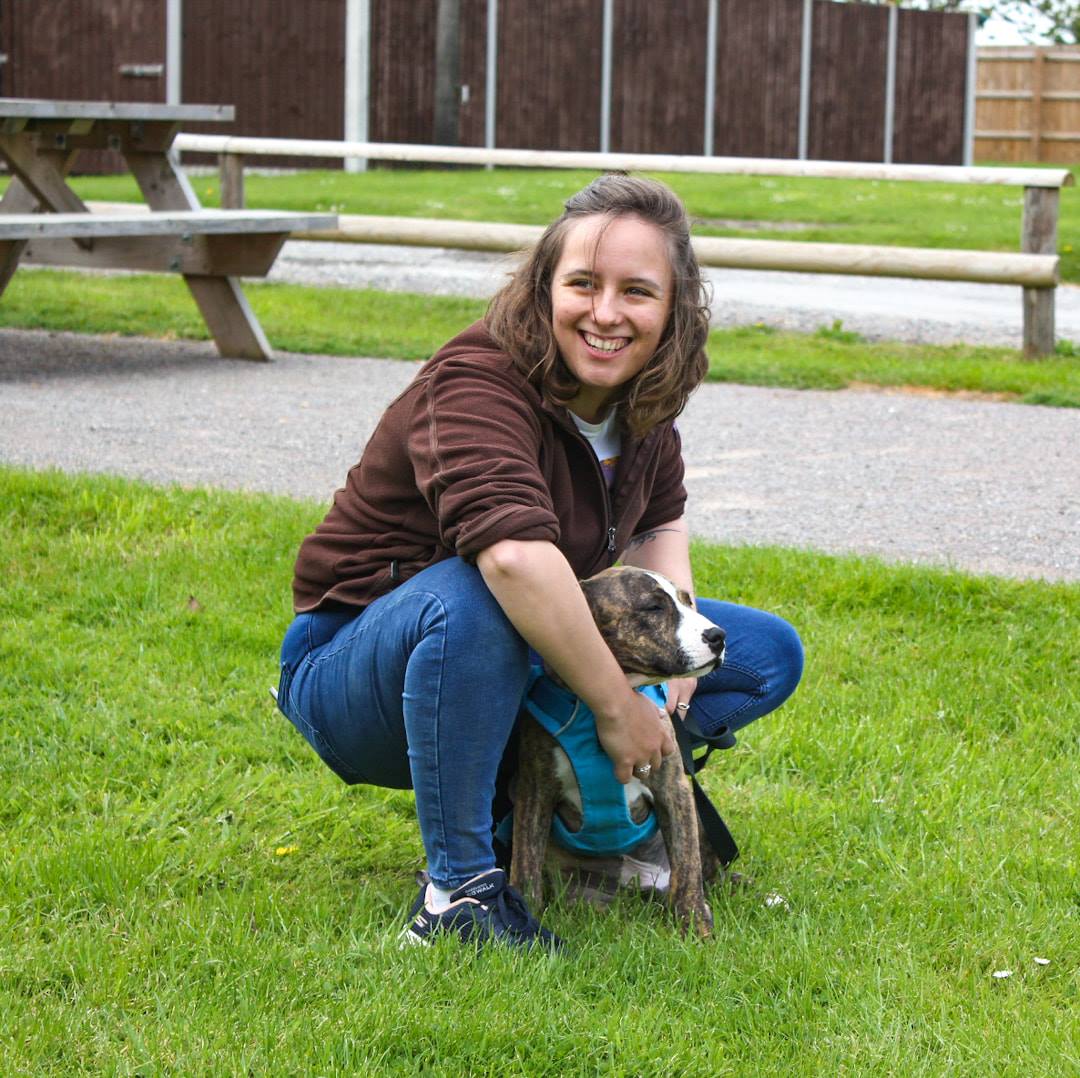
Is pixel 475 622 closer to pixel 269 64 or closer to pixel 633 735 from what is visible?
pixel 633 735

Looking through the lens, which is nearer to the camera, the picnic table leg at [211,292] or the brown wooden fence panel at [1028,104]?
the picnic table leg at [211,292]

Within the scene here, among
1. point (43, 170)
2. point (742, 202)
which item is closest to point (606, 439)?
point (43, 170)

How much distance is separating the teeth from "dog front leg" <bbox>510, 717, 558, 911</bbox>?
2.08 feet

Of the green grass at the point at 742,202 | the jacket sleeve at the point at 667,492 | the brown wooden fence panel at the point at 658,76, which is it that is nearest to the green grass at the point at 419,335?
the green grass at the point at 742,202

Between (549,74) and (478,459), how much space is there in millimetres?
22664

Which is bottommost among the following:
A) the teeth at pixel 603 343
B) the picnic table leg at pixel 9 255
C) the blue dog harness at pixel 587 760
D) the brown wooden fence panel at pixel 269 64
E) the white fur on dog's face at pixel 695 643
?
the blue dog harness at pixel 587 760

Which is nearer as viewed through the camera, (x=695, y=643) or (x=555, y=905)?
(x=695, y=643)

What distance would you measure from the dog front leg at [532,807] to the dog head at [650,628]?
0.20m

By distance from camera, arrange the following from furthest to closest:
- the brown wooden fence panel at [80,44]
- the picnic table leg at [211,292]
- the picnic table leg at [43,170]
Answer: the brown wooden fence panel at [80,44] → the picnic table leg at [211,292] → the picnic table leg at [43,170]

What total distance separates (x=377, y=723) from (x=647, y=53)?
78.3ft

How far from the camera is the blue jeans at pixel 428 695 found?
2600mm

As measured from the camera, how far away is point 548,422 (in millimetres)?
2797

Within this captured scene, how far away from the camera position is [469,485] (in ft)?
8.45

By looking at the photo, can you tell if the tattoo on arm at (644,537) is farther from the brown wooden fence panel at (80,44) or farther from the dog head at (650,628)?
the brown wooden fence panel at (80,44)
